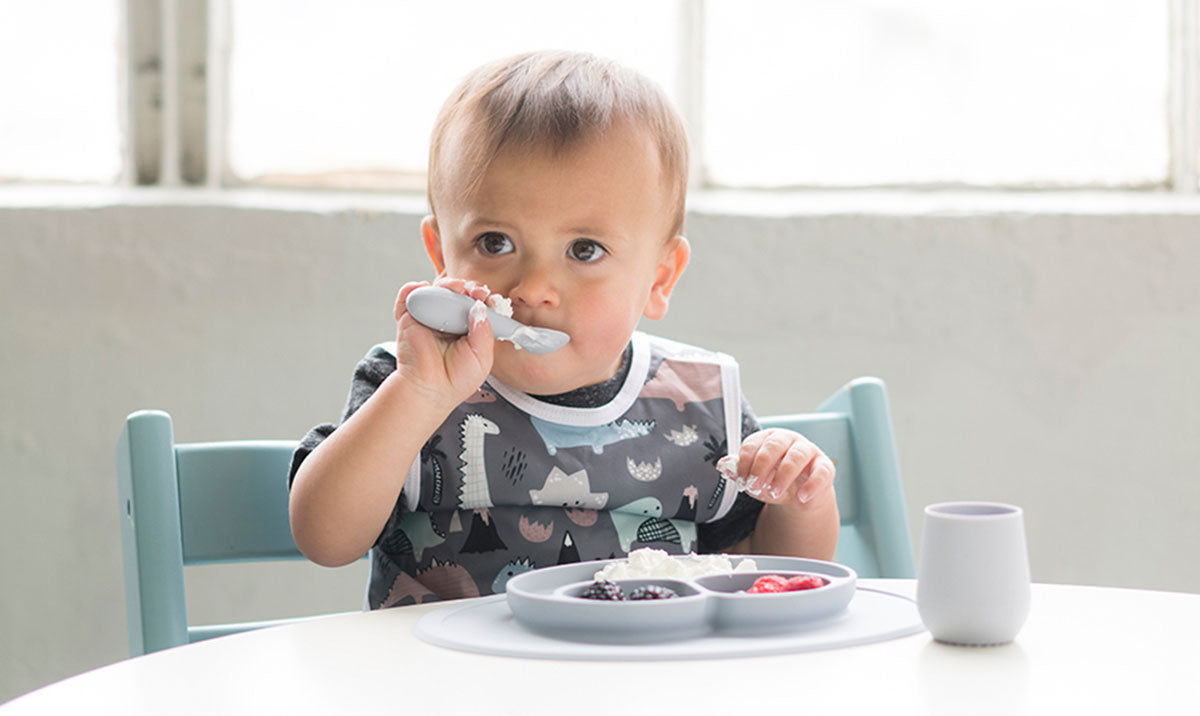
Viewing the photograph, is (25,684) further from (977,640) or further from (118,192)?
(977,640)

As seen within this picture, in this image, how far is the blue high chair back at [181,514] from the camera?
87cm

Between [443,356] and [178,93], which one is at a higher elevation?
[178,93]

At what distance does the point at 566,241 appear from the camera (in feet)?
3.22

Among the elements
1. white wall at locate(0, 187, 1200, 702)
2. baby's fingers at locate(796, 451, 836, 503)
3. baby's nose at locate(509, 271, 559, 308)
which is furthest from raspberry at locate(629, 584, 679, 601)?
white wall at locate(0, 187, 1200, 702)

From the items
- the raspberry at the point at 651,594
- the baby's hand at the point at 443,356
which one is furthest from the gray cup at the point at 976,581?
the baby's hand at the point at 443,356

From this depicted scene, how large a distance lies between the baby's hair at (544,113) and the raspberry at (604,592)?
1.39ft

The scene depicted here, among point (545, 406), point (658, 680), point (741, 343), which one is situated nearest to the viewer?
point (658, 680)

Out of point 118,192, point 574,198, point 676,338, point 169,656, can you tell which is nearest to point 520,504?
point 574,198

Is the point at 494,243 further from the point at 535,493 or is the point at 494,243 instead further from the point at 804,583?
the point at 804,583

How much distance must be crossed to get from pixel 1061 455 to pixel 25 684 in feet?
4.84

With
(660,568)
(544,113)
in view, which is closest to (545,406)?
(544,113)

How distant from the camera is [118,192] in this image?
1697 mm

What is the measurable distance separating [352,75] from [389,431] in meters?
1.05

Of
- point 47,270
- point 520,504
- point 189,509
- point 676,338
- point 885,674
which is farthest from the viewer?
point 676,338
